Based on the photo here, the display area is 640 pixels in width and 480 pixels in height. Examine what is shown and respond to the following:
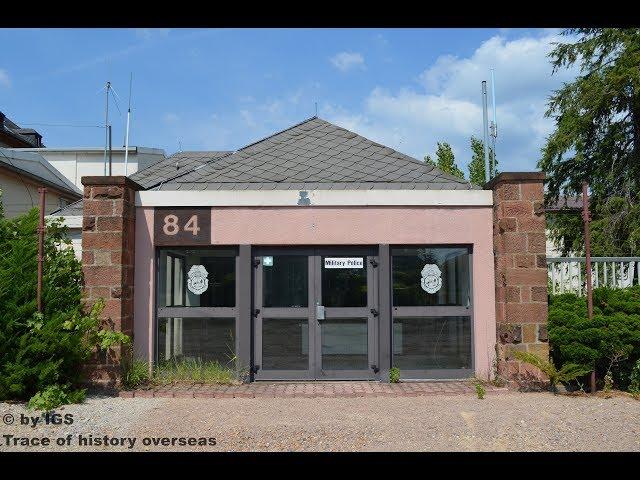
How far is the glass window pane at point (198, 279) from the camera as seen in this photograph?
884 centimetres

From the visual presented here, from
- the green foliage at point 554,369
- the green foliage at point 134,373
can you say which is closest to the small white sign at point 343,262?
the green foliage at point 554,369

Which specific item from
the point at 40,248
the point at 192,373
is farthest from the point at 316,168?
the point at 40,248

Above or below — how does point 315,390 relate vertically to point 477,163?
below

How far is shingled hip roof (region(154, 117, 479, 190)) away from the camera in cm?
918

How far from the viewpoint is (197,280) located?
8.86 metres

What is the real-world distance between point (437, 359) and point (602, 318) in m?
2.23

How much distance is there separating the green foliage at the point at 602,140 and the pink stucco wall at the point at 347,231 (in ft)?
30.6

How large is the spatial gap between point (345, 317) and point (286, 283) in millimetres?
961

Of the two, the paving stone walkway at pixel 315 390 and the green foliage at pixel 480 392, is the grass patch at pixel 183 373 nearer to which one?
the paving stone walkway at pixel 315 390

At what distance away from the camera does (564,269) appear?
963cm

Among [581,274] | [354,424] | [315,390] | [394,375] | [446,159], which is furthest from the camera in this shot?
[446,159]

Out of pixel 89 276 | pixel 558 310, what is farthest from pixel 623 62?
pixel 89 276

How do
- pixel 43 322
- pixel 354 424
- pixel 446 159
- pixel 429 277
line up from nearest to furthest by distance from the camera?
1. pixel 354 424
2. pixel 43 322
3. pixel 429 277
4. pixel 446 159

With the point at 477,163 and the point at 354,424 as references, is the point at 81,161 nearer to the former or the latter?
the point at 477,163
